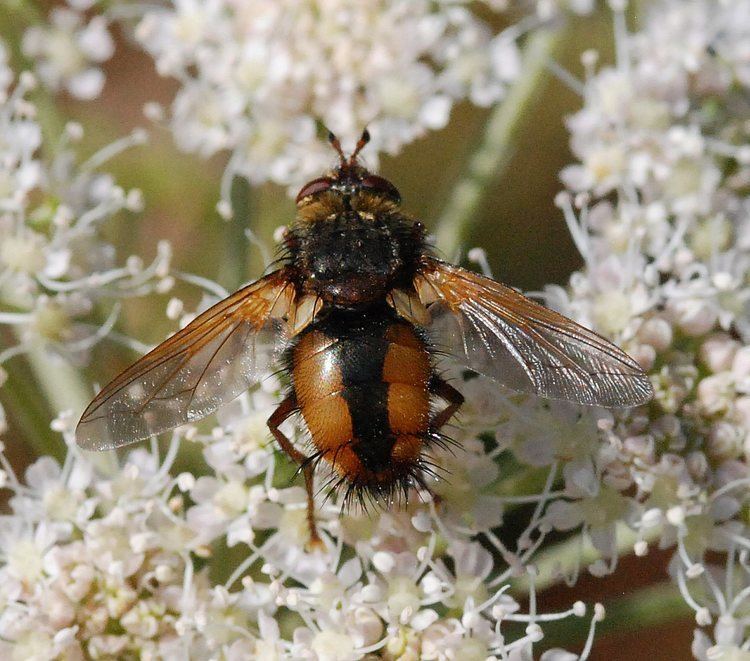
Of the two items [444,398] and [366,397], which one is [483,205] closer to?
[444,398]

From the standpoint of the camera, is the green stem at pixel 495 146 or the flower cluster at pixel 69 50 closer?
the green stem at pixel 495 146

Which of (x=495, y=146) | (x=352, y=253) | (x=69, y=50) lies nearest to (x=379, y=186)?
(x=352, y=253)

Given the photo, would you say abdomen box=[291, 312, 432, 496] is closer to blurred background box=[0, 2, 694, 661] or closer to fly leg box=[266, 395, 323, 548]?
fly leg box=[266, 395, 323, 548]

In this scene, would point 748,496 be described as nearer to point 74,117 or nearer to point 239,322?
point 239,322

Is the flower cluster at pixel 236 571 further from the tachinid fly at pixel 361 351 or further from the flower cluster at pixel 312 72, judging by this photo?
the flower cluster at pixel 312 72

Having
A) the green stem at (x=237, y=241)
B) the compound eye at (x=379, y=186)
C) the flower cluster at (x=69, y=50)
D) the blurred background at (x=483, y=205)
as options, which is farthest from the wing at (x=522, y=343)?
the flower cluster at (x=69, y=50)
